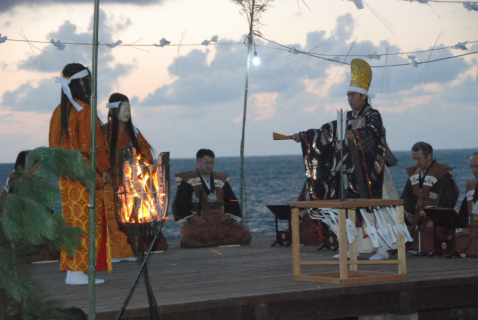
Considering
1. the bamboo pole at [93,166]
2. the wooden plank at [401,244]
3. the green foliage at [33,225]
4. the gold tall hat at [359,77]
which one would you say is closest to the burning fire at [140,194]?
the bamboo pole at [93,166]

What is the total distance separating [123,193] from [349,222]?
1492mm

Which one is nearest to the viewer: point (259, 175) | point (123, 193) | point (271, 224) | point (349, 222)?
point (123, 193)

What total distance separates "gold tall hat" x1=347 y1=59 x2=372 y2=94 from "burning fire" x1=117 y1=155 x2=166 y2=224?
2.39m

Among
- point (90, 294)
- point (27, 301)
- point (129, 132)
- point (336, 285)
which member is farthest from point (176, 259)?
point (27, 301)

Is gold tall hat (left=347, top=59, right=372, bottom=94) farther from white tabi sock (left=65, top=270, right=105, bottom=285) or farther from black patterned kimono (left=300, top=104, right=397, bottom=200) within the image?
white tabi sock (left=65, top=270, right=105, bottom=285)

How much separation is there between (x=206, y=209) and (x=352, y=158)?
86.5 inches

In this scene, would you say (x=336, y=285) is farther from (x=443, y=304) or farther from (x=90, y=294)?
(x=90, y=294)

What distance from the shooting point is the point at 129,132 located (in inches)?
206

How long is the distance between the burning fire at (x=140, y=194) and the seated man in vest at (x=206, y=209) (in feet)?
11.1

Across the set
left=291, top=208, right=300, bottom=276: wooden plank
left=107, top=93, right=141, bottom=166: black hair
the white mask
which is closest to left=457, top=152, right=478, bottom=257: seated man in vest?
left=291, top=208, right=300, bottom=276: wooden plank

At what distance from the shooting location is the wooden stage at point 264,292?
3676 mm

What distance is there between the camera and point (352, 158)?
531 centimetres

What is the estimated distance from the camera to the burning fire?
334 cm

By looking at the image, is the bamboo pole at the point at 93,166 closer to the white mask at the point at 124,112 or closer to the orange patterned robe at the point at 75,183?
the orange patterned robe at the point at 75,183
